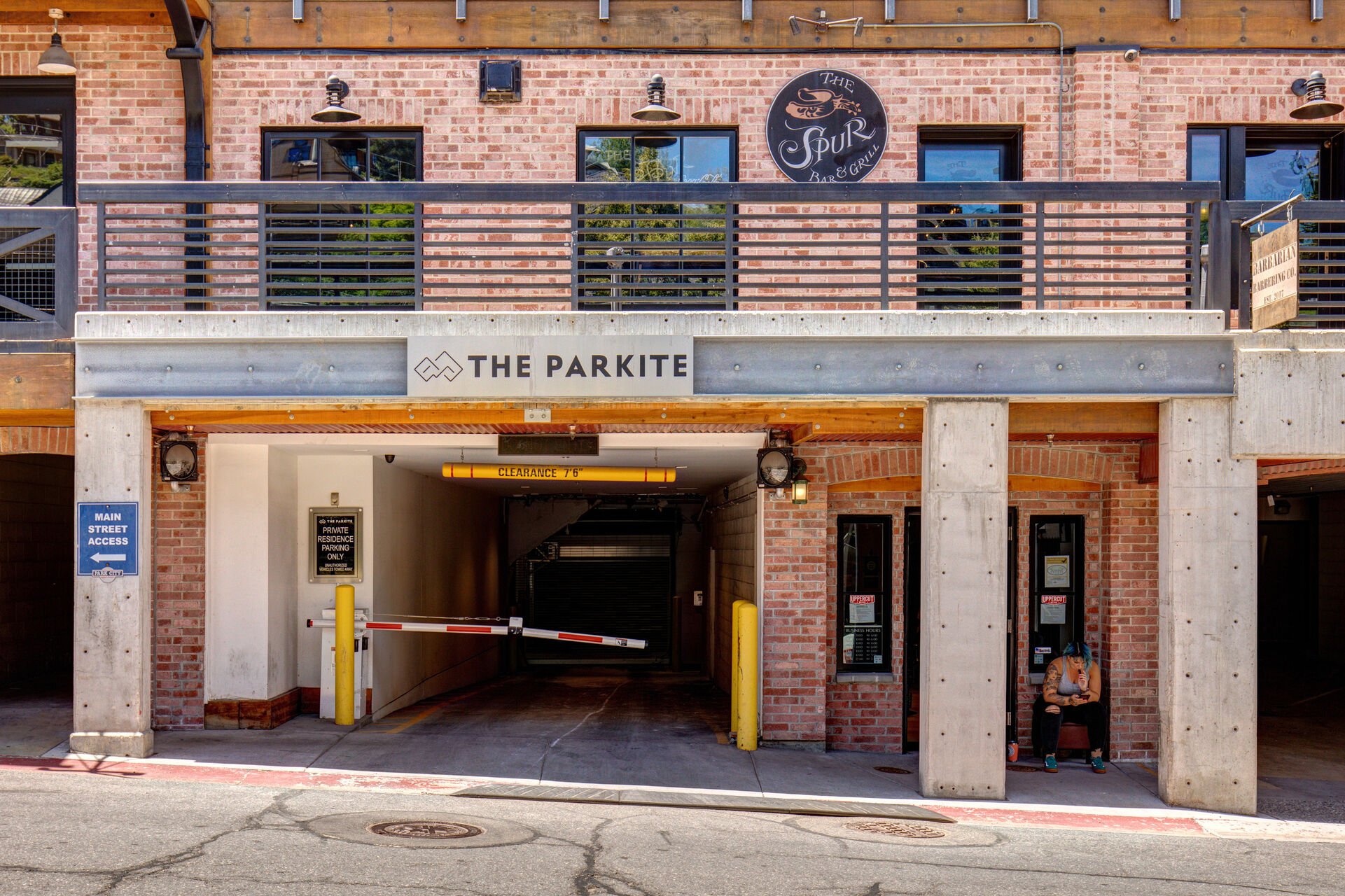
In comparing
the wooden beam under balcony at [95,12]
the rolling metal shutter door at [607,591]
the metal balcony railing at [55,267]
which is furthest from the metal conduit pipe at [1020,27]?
the rolling metal shutter door at [607,591]

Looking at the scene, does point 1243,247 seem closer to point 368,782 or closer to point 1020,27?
point 1020,27

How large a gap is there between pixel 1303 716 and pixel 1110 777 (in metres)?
5.21

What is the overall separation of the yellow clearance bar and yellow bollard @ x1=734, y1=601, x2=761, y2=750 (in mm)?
2637

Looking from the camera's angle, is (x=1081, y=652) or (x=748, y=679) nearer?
(x=748, y=679)

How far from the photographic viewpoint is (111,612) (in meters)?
10.0

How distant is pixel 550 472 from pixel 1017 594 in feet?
16.9

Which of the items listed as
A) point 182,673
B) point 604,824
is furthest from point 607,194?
point 182,673

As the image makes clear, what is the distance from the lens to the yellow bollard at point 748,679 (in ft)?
38.4

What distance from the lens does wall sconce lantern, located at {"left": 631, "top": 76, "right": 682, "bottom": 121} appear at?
11578mm

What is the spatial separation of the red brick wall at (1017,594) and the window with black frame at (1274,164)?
2.69m

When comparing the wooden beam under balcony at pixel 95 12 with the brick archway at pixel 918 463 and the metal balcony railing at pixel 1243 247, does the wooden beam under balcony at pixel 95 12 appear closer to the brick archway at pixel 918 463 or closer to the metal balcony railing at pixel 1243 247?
the brick archway at pixel 918 463

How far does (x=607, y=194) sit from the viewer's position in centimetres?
1011

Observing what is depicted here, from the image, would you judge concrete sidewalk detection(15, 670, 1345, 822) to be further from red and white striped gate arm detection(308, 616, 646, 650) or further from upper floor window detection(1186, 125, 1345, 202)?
upper floor window detection(1186, 125, 1345, 202)

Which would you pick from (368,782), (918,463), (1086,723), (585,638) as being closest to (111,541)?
(368,782)
